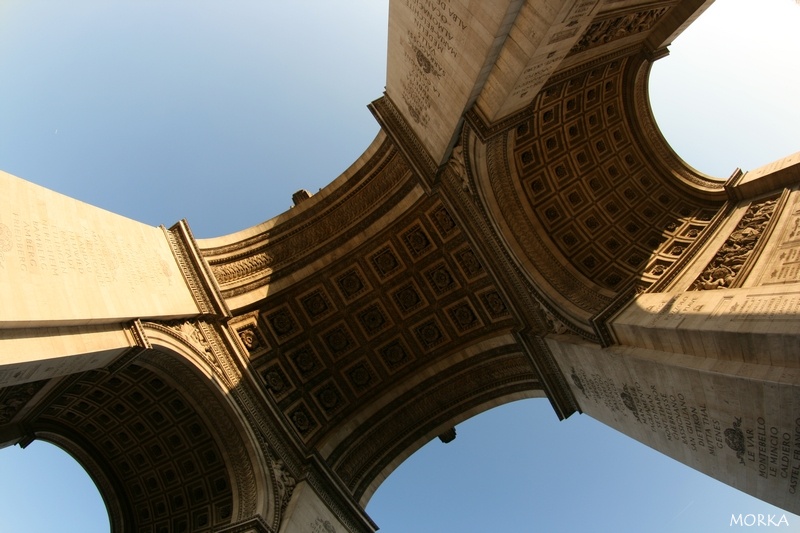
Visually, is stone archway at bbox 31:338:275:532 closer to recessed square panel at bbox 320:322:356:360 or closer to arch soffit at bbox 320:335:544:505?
arch soffit at bbox 320:335:544:505

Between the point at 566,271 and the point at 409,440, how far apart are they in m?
8.48

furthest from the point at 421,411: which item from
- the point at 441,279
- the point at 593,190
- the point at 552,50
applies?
the point at 552,50

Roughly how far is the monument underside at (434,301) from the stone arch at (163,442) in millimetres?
70

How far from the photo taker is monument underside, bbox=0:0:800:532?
9.23 metres

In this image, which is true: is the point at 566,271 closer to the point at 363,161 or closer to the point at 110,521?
the point at 363,161

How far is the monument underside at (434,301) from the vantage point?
923 centimetres

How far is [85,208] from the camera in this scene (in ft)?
38.2

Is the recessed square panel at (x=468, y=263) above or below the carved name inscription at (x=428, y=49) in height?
below

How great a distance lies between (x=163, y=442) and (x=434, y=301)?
960cm

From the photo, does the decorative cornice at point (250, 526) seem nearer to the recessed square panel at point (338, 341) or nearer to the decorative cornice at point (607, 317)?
the recessed square panel at point (338, 341)

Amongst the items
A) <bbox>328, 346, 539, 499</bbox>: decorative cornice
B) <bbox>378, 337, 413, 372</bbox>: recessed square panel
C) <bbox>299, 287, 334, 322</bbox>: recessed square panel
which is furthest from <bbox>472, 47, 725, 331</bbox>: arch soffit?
<bbox>299, 287, 334, 322</bbox>: recessed square panel

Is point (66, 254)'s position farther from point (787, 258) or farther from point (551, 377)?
point (787, 258)

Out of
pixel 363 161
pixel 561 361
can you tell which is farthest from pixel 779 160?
pixel 363 161

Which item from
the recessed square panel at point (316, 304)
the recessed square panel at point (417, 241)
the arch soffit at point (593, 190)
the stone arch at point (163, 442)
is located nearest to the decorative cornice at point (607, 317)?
the arch soffit at point (593, 190)
